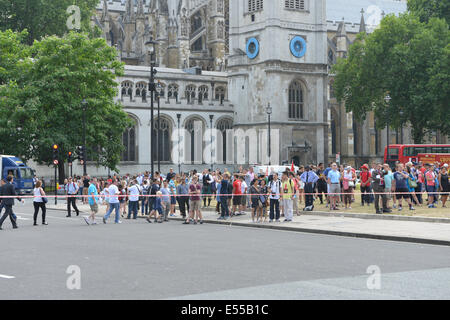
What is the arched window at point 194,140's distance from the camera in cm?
6247

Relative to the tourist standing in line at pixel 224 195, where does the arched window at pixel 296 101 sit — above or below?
above

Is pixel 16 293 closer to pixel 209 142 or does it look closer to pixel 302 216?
pixel 302 216

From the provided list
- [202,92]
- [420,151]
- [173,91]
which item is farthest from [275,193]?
[202,92]

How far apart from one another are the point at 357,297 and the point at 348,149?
64.0 meters

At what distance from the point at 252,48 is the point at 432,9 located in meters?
15.9

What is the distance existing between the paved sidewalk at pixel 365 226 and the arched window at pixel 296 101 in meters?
36.8

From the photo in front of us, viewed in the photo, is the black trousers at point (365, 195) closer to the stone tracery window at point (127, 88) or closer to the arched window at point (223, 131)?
the arched window at point (223, 131)

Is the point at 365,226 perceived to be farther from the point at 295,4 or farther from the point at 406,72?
the point at 295,4

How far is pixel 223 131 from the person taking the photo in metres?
63.8

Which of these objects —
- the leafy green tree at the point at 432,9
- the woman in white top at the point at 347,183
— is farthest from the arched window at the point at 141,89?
the woman in white top at the point at 347,183

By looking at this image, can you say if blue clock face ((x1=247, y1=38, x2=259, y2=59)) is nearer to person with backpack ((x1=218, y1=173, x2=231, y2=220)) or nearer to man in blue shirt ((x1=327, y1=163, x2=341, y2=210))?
man in blue shirt ((x1=327, y1=163, x2=341, y2=210))

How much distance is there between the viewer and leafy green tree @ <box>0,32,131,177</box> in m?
43.3

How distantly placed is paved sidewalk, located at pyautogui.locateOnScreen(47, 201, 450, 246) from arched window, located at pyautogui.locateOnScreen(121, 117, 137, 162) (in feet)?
117

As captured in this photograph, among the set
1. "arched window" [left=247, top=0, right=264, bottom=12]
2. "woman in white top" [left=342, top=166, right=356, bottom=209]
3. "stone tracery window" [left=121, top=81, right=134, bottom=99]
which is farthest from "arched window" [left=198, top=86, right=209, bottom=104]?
"woman in white top" [left=342, top=166, right=356, bottom=209]
